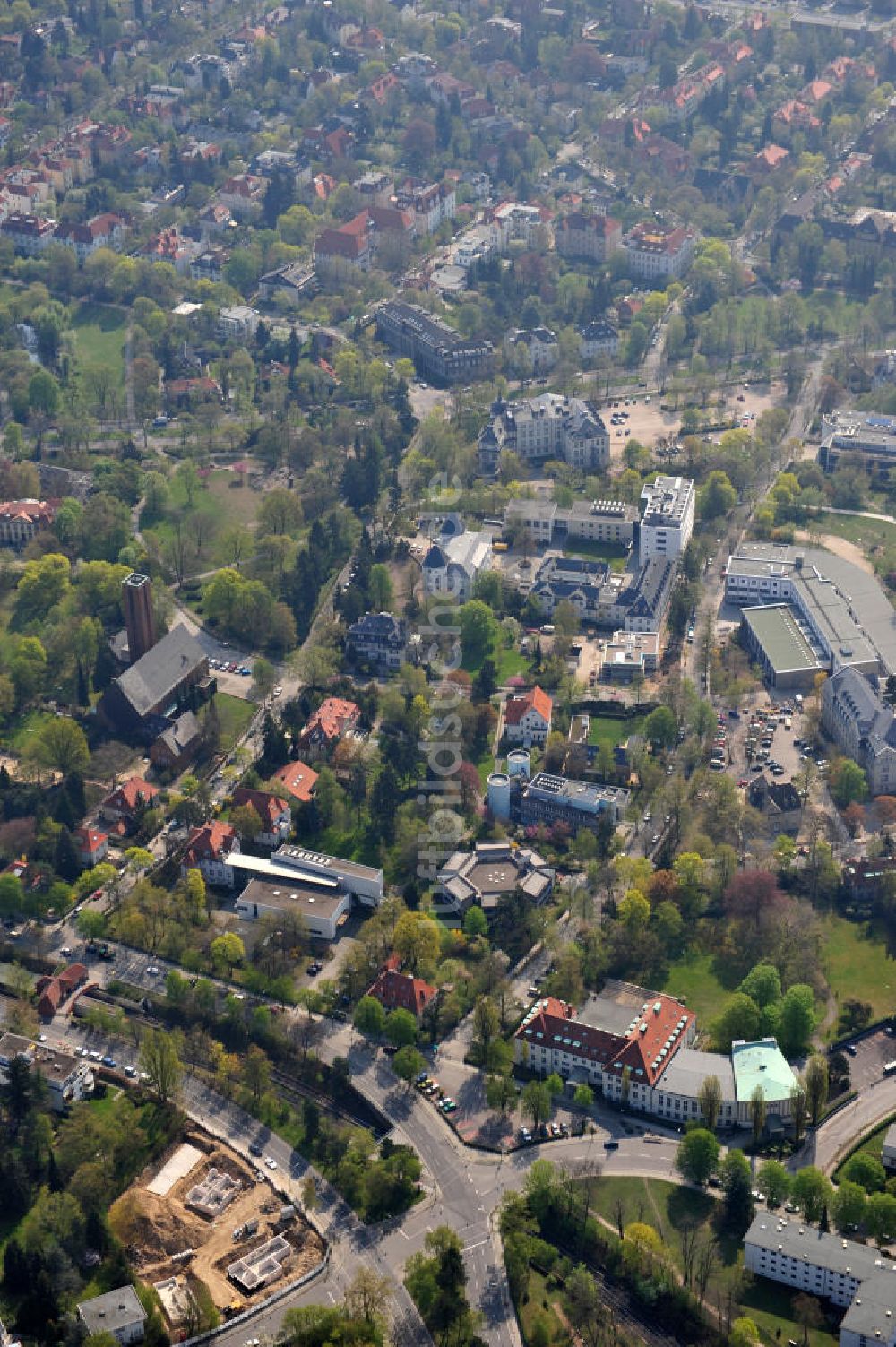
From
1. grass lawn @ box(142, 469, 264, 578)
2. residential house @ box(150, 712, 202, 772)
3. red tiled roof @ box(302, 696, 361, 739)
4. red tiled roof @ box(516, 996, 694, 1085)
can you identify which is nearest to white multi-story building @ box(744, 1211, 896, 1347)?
red tiled roof @ box(516, 996, 694, 1085)

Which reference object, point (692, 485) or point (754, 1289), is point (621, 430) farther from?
point (754, 1289)

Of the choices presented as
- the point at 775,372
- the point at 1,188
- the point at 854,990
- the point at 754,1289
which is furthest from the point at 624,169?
the point at 754,1289

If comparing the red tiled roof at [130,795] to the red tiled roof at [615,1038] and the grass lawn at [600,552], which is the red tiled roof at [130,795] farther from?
the grass lawn at [600,552]

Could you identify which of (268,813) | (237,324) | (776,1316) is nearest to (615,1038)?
(776,1316)

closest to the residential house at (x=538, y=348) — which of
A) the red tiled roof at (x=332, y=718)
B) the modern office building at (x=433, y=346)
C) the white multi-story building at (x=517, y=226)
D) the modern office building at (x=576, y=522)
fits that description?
the modern office building at (x=433, y=346)

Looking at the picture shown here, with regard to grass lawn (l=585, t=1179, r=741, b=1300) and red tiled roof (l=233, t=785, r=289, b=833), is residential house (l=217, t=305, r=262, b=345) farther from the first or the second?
grass lawn (l=585, t=1179, r=741, b=1300)

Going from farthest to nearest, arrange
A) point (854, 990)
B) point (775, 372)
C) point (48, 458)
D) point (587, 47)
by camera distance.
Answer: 1. point (587, 47)
2. point (775, 372)
3. point (48, 458)
4. point (854, 990)
